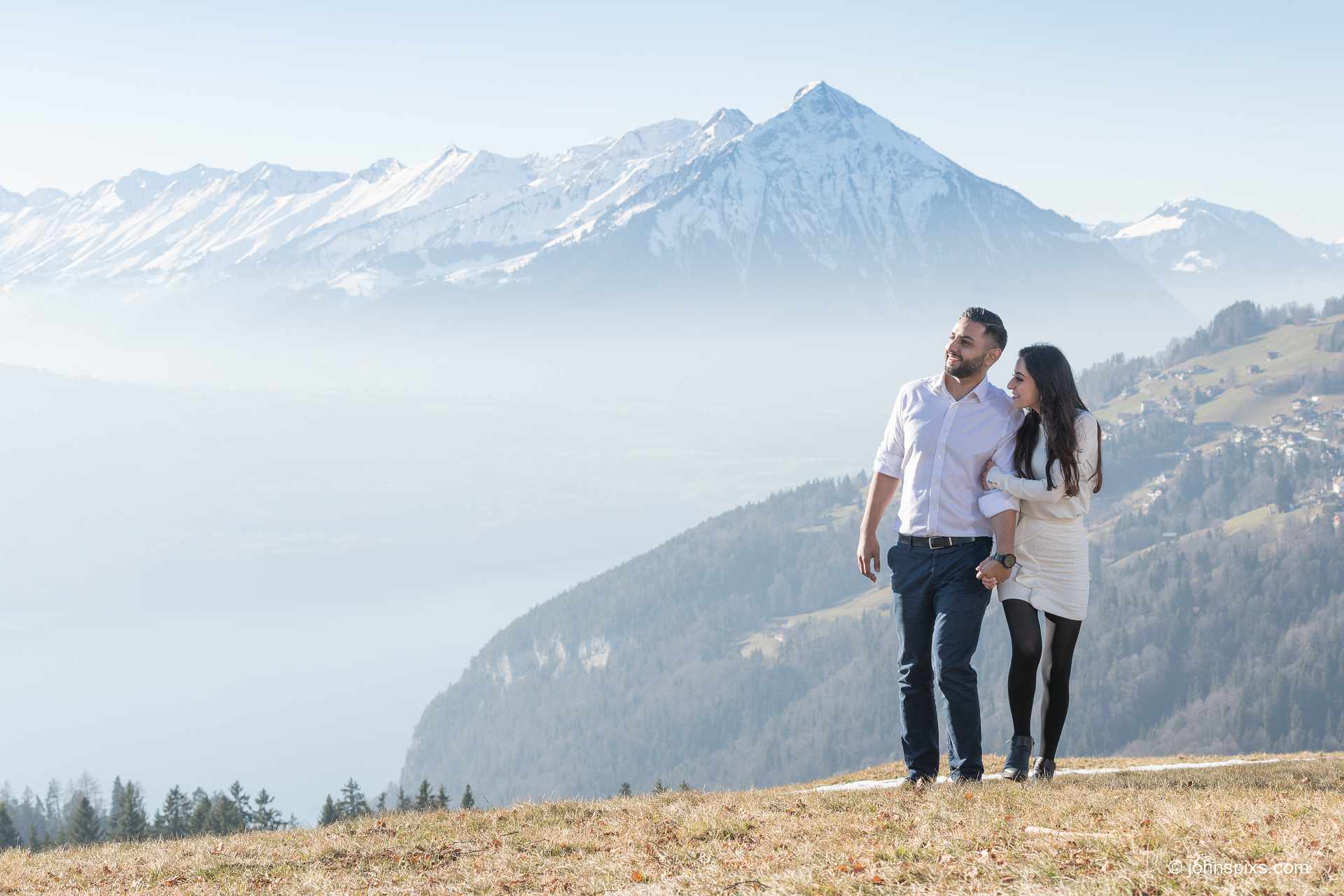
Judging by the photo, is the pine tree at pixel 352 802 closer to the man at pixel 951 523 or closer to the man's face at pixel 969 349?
the man at pixel 951 523

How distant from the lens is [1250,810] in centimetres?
863

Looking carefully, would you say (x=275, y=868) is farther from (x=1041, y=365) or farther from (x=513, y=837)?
(x=1041, y=365)

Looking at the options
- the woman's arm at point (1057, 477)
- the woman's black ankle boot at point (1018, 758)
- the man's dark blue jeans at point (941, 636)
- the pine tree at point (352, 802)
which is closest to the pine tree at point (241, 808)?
the pine tree at point (352, 802)

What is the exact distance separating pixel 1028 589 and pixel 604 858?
15.4ft

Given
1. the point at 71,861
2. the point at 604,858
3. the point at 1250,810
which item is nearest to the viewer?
the point at 1250,810

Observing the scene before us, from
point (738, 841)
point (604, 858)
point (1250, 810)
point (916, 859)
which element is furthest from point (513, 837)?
point (1250, 810)

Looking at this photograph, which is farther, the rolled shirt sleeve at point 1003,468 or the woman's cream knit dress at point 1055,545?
the woman's cream knit dress at point 1055,545

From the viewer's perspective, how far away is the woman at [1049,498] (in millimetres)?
10406

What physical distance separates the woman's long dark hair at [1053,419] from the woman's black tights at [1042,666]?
4.25ft

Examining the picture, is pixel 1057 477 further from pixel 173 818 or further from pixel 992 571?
pixel 173 818

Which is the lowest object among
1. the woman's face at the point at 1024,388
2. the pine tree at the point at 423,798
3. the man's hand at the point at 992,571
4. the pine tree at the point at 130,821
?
the pine tree at the point at 130,821

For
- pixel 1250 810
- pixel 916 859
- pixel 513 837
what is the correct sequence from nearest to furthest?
pixel 916 859 → pixel 1250 810 → pixel 513 837

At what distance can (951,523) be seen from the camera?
10.5 meters

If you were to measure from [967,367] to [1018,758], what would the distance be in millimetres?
4154
